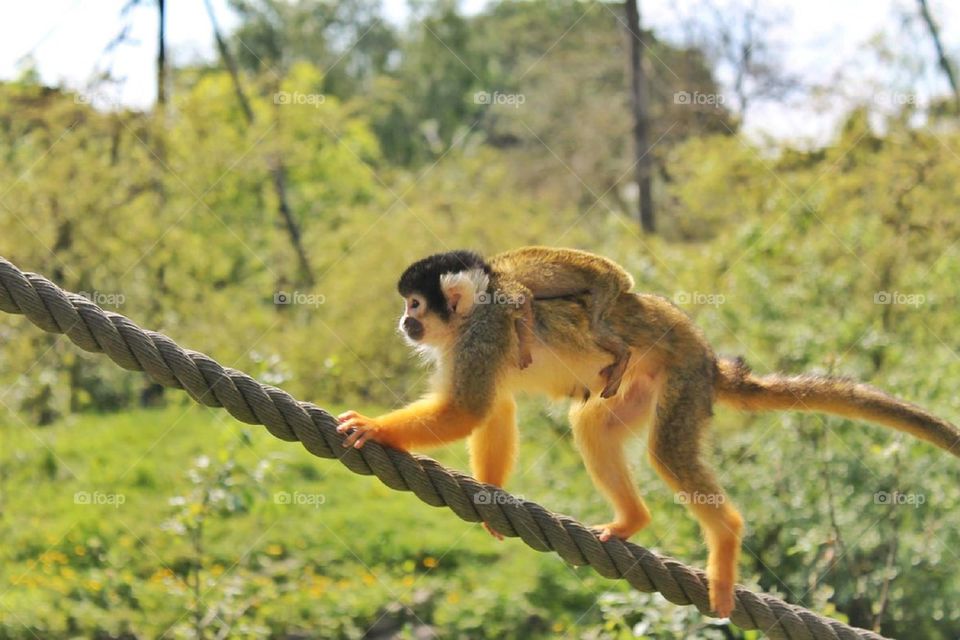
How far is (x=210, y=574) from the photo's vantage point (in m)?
8.21

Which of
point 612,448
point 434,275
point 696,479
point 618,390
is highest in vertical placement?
point 434,275

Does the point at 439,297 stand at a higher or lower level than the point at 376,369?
higher

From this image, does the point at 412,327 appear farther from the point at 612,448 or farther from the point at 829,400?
the point at 829,400

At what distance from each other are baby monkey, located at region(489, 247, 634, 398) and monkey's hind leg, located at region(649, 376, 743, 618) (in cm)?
31

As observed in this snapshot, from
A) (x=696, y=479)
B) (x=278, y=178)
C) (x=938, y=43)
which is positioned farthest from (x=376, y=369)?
(x=696, y=479)

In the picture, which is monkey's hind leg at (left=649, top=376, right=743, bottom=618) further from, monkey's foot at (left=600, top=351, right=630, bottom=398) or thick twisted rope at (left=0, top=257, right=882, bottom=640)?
monkey's foot at (left=600, top=351, right=630, bottom=398)

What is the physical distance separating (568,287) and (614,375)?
1.63 feet

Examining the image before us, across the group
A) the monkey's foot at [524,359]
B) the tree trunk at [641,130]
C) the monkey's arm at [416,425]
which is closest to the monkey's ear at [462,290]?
the monkey's foot at [524,359]

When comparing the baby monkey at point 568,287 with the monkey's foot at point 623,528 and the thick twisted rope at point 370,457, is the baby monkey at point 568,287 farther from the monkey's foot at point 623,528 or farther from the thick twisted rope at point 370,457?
the thick twisted rope at point 370,457

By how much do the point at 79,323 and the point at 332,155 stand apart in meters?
17.0

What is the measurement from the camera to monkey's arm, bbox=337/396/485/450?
4055 millimetres

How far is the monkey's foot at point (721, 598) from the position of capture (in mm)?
4566

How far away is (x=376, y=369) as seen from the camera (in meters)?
12.5

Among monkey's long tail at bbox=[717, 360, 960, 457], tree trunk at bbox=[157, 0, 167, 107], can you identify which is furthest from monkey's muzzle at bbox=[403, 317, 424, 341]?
tree trunk at bbox=[157, 0, 167, 107]
